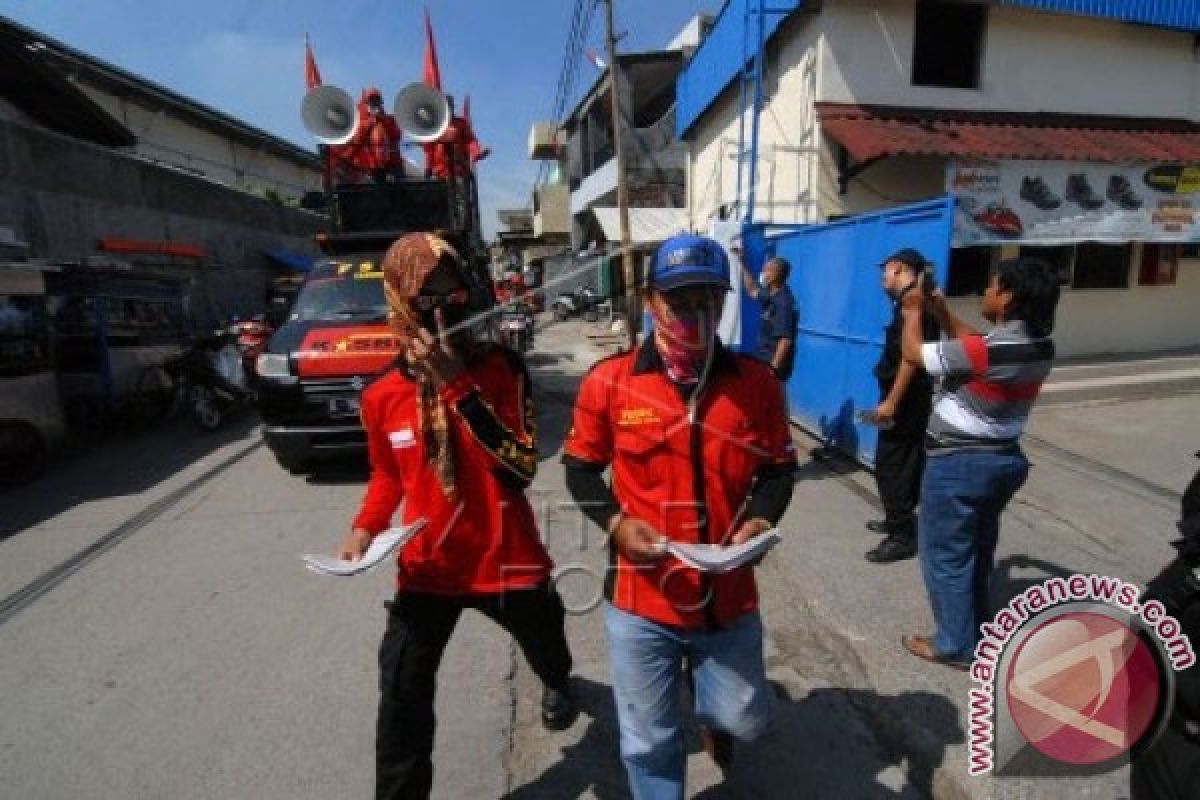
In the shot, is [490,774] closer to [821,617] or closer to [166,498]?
[821,617]

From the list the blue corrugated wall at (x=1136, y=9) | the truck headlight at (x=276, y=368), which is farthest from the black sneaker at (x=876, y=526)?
the blue corrugated wall at (x=1136, y=9)

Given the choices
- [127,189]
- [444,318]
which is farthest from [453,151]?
[444,318]

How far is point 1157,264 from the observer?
1035 centimetres

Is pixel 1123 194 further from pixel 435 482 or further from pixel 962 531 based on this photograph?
pixel 435 482

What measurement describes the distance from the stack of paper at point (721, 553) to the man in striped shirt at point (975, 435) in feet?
4.49

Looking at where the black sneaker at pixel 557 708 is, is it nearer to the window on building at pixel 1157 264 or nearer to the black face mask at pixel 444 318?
the black face mask at pixel 444 318

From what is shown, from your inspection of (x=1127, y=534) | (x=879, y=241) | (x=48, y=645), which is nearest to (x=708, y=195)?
(x=879, y=241)

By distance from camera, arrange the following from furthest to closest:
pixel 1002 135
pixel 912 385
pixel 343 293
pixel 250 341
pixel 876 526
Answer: pixel 250 341
pixel 1002 135
pixel 343 293
pixel 876 526
pixel 912 385

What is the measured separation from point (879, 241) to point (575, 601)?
3.91 metres

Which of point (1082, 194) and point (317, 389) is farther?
point (1082, 194)

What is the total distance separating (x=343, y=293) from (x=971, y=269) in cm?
828

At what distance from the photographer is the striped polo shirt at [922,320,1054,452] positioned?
2588 mm

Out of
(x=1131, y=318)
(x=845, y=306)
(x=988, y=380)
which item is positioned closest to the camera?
(x=988, y=380)

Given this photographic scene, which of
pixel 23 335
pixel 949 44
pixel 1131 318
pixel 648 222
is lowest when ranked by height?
pixel 1131 318
